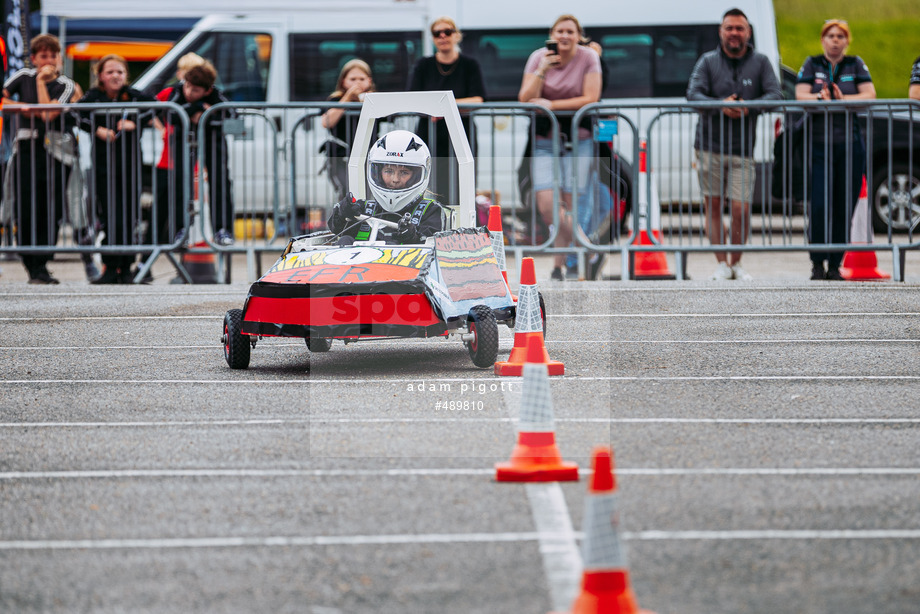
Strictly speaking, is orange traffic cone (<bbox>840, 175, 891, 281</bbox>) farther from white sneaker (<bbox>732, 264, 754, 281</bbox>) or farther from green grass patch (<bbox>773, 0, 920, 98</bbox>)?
green grass patch (<bbox>773, 0, 920, 98</bbox>)

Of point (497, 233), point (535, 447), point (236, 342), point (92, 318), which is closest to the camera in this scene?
point (535, 447)

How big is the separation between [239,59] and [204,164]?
225 inches

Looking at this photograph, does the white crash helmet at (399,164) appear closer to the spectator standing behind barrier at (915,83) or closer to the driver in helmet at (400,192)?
the driver in helmet at (400,192)

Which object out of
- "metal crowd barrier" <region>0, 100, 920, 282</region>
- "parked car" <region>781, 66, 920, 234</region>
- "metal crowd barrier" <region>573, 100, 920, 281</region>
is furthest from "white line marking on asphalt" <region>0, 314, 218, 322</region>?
"parked car" <region>781, 66, 920, 234</region>

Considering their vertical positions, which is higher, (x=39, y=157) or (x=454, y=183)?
(x=39, y=157)

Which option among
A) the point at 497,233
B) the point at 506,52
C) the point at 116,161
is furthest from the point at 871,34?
the point at 497,233

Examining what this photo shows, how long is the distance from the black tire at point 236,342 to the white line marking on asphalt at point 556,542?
319cm

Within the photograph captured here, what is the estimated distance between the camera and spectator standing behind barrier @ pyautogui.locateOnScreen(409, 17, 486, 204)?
13.0 meters

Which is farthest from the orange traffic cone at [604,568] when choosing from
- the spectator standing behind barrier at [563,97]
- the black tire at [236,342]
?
the spectator standing behind barrier at [563,97]

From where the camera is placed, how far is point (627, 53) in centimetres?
1853

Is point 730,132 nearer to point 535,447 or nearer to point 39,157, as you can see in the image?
point 39,157

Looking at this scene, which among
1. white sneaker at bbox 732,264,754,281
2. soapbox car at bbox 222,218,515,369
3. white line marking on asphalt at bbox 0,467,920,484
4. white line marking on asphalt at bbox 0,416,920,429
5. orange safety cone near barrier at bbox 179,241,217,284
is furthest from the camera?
orange safety cone near barrier at bbox 179,241,217,284

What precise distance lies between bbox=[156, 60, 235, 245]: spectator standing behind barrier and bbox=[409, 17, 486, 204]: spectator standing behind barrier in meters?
1.91

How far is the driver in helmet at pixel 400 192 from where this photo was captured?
8.57 metres
